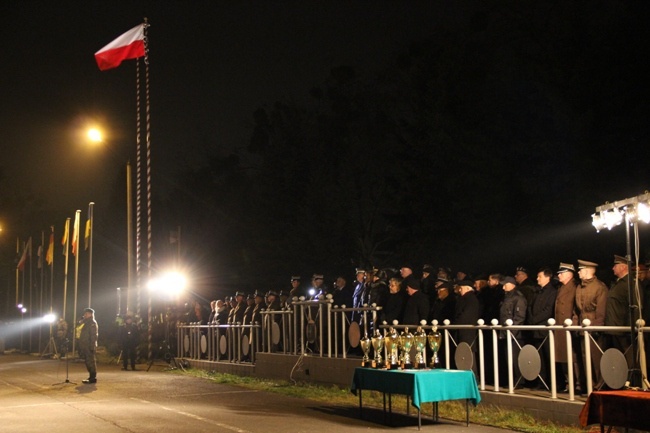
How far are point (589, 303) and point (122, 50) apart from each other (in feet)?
63.0

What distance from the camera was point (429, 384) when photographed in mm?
10711

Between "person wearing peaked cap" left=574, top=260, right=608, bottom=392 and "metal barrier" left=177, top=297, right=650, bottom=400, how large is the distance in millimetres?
50

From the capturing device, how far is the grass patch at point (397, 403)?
1099 centimetres

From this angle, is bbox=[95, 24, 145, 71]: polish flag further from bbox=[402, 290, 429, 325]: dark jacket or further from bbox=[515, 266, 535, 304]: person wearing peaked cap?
bbox=[515, 266, 535, 304]: person wearing peaked cap

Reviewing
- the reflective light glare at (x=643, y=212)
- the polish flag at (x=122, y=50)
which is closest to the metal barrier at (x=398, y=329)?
the reflective light glare at (x=643, y=212)

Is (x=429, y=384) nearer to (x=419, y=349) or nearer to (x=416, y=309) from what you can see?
(x=419, y=349)

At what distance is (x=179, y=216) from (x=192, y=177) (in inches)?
122

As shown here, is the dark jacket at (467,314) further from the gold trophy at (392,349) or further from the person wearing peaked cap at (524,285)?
the gold trophy at (392,349)

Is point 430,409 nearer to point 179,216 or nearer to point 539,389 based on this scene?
point 539,389

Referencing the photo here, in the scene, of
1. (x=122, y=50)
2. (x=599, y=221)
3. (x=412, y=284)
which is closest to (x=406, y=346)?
(x=412, y=284)

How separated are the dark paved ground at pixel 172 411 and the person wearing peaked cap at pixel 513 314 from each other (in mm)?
1699

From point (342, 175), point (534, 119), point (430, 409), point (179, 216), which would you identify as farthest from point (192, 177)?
point (430, 409)

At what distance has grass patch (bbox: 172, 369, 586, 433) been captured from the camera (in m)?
11.0

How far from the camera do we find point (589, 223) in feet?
67.3
